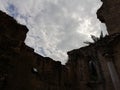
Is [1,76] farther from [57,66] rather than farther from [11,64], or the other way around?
[57,66]

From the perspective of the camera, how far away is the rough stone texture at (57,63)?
891cm

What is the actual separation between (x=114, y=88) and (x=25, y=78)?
7.60m

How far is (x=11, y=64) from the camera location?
8.81m

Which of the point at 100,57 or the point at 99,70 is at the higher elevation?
the point at 100,57

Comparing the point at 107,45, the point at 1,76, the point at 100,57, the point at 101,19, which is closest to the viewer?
the point at 1,76

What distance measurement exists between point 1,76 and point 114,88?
31.7 feet

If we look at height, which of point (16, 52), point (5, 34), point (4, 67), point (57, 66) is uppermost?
point (57, 66)

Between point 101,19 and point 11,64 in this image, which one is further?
point 101,19

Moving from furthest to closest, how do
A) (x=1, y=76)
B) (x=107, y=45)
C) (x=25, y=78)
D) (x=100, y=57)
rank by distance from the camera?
1. (x=100, y=57)
2. (x=107, y=45)
3. (x=25, y=78)
4. (x=1, y=76)

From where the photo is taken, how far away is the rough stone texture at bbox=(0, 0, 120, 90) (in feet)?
29.2

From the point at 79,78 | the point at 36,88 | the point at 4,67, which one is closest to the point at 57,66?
the point at 79,78

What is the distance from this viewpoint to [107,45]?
14.8 meters

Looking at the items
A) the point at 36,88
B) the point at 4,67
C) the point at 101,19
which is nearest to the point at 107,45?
the point at 101,19

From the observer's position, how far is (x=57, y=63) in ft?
55.1
